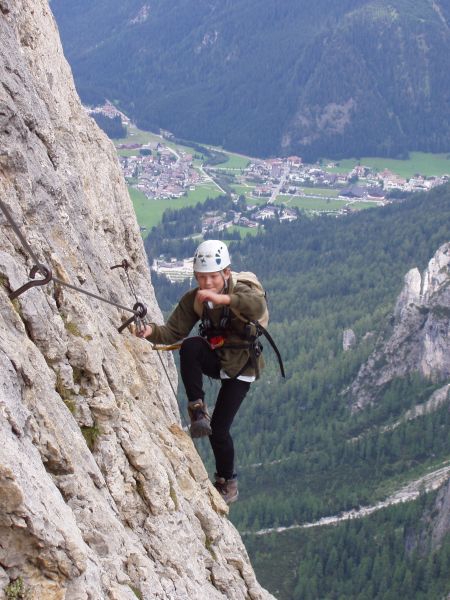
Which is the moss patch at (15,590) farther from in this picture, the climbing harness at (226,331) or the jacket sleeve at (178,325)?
the jacket sleeve at (178,325)

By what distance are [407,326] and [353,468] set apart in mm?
29240

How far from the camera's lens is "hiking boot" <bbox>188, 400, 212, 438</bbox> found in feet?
51.7

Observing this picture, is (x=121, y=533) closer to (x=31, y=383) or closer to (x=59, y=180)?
(x=31, y=383)

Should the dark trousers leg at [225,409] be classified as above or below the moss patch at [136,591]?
below

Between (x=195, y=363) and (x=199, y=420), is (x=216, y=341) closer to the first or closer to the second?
(x=195, y=363)

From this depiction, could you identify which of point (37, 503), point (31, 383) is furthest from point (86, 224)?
point (37, 503)

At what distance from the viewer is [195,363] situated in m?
15.7

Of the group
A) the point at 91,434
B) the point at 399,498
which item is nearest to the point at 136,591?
the point at 91,434

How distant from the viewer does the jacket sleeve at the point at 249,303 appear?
1518 cm

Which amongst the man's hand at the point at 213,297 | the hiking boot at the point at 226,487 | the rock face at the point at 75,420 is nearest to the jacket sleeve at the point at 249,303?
the man's hand at the point at 213,297

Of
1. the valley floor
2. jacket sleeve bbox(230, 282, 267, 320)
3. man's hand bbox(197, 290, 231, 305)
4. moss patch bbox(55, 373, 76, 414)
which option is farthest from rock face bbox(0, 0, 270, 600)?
the valley floor

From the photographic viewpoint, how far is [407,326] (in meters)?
157

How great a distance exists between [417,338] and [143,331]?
471 ft

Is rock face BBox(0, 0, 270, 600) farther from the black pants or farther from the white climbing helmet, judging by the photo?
the white climbing helmet
